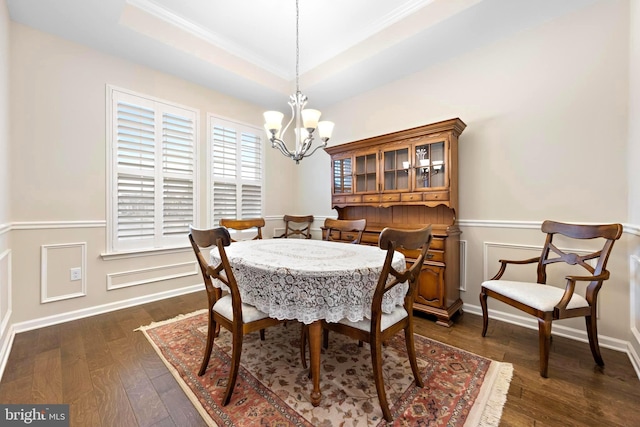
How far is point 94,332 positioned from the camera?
234 cm

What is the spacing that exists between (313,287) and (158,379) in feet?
4.12

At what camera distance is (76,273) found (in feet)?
8.68

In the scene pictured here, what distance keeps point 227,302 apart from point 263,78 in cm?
305

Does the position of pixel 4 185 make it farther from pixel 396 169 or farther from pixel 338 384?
pixel 396 169

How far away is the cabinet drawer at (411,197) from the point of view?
2801mm

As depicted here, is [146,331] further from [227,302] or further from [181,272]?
[227,302]

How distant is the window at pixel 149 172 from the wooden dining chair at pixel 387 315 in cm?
260

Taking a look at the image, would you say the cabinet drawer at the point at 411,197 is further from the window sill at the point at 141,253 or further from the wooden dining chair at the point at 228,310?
the window sill at the point at 141,253

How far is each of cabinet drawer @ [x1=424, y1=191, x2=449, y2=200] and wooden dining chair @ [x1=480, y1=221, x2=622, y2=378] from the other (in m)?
0.77

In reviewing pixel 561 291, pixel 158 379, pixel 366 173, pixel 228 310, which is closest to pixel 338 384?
pixel 228 310

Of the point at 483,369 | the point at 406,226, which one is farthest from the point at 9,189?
the point at 483,369

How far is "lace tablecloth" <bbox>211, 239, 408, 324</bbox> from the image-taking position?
1.43 metres

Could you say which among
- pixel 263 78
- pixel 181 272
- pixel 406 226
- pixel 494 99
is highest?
pixel 263 78

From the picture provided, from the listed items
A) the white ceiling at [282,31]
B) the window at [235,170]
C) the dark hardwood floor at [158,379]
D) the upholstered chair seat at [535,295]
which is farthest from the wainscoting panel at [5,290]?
the upholstered chair seat at [535,295]
